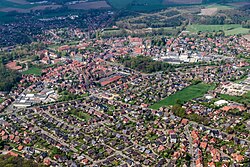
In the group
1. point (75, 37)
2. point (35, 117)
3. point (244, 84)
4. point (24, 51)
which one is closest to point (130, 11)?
point (75, 37)

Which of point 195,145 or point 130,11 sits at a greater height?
point 130,11

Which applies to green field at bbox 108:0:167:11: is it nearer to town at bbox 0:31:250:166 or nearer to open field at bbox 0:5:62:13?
open field at bbox 0:5:62:13

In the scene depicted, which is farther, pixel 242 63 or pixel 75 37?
pixel 75 37

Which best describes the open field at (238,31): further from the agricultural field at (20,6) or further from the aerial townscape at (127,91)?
the agricultural field at (20,6)

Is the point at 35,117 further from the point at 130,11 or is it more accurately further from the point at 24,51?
the point at 130,11

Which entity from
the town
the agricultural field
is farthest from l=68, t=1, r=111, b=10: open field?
the town

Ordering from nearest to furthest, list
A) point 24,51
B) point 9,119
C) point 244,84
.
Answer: point 9,119 < point 244,84 < point 24,51
